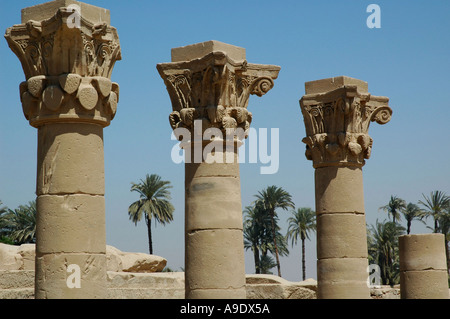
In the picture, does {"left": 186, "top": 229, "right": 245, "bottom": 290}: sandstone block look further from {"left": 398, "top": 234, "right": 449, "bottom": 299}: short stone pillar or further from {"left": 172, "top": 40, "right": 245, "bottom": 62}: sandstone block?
{"left": 398, "top": 234, "right": 449, "bottom": 299}: short stone pillar

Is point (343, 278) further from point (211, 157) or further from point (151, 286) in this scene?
point (211, 157)

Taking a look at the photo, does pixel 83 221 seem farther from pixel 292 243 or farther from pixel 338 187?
pixel 292 243

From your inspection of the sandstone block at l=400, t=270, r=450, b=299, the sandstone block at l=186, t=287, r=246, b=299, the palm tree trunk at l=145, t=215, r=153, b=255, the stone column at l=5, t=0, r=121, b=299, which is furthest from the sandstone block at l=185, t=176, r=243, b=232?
the palm tree trunk at l=145, t=215, r=153, b=255

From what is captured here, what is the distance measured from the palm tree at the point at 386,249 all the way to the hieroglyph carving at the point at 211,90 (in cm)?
3696

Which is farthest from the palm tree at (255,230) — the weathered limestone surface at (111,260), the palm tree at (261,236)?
the weathered limestone surface at (111,260)

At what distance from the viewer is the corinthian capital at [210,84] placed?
473 inches

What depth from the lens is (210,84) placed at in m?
12.1

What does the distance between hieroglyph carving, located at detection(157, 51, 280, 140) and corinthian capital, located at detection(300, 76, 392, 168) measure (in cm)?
347

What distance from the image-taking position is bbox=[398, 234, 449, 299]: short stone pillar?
16.9m

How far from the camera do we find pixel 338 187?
15.8 metres

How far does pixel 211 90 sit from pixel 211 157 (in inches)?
47.9

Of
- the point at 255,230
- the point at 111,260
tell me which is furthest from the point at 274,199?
the point at 111,260

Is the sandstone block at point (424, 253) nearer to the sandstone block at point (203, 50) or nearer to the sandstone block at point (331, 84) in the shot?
the sandstone block at point (331, 84)
